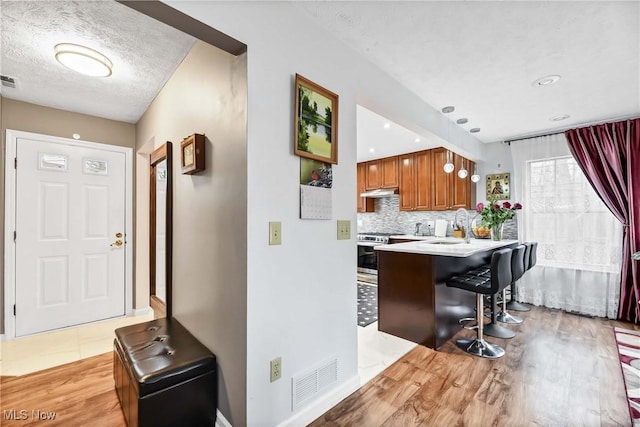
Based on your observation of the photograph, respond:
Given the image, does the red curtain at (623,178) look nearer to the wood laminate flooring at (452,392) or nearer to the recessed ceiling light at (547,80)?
the wood laminate flooring at (452,392)

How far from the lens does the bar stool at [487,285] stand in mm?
2389

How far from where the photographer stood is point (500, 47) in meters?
1.97

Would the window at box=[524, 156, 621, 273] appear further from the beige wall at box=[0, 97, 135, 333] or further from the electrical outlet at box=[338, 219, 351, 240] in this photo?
the beige wall at box=[0, 97, 135, 333]

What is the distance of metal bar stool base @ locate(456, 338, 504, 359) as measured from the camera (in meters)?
2.44

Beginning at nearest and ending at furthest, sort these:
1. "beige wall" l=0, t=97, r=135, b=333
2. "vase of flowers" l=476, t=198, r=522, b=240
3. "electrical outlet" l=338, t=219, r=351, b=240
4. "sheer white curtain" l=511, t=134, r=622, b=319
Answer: "electrical outlet" l=338, t=219, r=351, b=240 → "beige wall" l=0, t=97, r=135, b=333 → "sheer white curtain" l=511, t=134, r=622, b=319 → "vase of flowers" l=476, t=198, r=522, b=240

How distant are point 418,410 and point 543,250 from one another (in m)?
3.24

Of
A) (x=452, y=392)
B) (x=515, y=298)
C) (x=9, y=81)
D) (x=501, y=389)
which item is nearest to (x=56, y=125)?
(x=9, y=81)

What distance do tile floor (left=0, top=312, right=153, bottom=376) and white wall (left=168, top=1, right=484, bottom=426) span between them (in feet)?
6.79

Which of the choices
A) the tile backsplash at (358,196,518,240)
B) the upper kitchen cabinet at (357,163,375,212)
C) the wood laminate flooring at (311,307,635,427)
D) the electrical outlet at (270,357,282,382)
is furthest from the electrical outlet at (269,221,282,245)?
the upper kitchen cabinet at (357,163,375,212)

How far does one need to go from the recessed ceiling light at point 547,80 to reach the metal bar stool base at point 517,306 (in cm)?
271

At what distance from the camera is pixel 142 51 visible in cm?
197

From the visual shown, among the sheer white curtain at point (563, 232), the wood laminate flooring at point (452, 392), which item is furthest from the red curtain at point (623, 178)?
the wood laminate flooring at point (452, 392)

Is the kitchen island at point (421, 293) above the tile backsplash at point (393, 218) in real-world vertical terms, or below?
below

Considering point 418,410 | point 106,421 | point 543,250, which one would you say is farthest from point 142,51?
point 543,250
